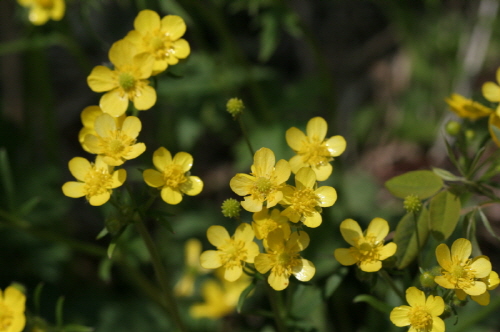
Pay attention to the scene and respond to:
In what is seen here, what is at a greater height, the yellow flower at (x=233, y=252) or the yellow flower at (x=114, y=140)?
the yellow flower at (x=114, y=140)

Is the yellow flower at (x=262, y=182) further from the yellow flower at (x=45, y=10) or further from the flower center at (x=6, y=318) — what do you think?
the yellow flower at (x=45, y=10)

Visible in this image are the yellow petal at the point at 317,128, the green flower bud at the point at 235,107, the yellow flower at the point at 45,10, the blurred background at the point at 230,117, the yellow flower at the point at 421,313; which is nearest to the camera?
the yellow flower at the point at 421,313

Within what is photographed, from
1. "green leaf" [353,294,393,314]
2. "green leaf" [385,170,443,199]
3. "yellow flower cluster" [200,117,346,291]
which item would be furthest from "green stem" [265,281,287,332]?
"green leaf" [385,170,443,199]

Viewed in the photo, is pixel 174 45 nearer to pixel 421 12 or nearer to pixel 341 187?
pixel 341 187

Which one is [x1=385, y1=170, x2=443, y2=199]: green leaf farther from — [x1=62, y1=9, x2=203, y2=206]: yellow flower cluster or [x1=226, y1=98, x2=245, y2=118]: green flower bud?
[x1=62, y1=9, x2=203, y2=206]: yellow flower cluster

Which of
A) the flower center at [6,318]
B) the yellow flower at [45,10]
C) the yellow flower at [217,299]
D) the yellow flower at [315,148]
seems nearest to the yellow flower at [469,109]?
the yellow flower at [315,148]

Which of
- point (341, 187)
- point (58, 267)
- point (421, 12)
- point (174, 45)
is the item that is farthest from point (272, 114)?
point (421, 12)
